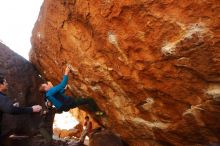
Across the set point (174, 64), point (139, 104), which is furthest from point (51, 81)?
point (174, 64)

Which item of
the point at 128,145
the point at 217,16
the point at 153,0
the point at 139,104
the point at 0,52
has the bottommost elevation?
the point at 128,145

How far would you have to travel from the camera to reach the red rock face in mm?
5789

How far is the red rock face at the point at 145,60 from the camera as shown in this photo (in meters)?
5.79

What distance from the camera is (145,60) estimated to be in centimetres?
676

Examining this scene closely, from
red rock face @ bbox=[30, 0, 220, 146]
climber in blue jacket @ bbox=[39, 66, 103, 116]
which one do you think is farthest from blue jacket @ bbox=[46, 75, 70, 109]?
red rock face @ bbox=[30, 0, 220, 146]

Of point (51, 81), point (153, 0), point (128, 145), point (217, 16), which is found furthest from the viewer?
point (51, 81)

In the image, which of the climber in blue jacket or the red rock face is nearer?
the red rock face

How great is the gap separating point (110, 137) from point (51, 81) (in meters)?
2.89

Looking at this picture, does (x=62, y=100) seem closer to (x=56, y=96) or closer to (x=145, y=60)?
(x=56, y=96)

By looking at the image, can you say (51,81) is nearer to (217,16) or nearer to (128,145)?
(128,145)

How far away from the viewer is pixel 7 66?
10.4 m

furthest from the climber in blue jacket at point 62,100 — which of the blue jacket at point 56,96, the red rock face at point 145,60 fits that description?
the red rock face at point 145,60

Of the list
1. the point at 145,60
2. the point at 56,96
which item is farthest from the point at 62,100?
the point at 145,60

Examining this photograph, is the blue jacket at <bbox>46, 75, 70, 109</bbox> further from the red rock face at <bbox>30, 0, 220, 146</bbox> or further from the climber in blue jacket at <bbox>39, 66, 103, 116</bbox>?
the red rock face at <bbox>30, 0, 220, 146</bbox>
